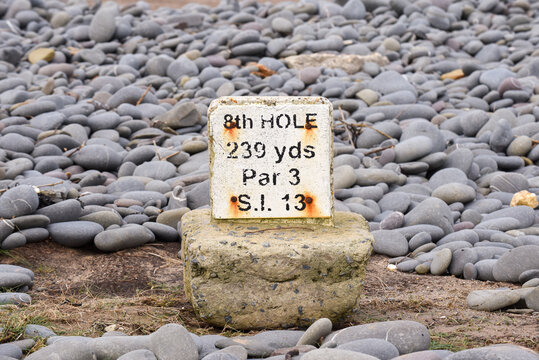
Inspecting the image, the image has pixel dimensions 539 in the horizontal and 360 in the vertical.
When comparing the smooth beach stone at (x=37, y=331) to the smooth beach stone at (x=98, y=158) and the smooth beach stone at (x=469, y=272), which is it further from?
the smooth beach stone at (x=98, y=158)

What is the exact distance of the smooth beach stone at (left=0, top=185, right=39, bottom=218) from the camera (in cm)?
439

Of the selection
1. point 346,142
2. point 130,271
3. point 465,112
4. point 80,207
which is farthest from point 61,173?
point 465,112

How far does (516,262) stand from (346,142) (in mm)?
3030

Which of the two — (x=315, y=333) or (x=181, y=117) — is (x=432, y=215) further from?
(x=181, y=117)

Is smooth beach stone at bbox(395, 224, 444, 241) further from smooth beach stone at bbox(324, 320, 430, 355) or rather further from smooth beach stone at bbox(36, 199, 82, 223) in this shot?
smooth beach stone at bbox(36, 199, 82, 223)

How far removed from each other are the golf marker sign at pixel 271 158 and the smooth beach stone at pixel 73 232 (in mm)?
1332

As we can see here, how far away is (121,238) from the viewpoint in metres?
4.53

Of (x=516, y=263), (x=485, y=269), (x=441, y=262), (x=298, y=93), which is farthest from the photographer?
(x=298, y=93)

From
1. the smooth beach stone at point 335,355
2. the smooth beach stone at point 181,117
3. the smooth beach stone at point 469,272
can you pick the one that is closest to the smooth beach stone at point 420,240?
the smooth beach stone at point 469,272

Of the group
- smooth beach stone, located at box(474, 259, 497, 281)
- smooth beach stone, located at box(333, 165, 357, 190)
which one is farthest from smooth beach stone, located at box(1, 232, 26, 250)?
smooth beach stone, located at box(474, 259, 497, 281)

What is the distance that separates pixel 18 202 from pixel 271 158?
6.15 feet

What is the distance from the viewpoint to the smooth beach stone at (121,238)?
4.50 m

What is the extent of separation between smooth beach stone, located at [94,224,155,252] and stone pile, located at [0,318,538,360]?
5.05 ft

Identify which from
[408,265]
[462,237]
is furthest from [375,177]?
[408,265]
